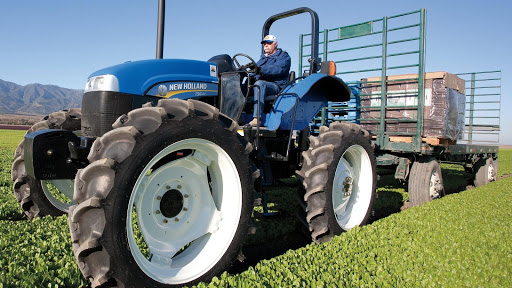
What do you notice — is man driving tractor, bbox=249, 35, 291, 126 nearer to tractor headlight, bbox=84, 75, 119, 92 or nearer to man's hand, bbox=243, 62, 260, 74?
man's hand, bbox=243, 62, 260, 74

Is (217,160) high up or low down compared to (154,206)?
up

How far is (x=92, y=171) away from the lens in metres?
2.16

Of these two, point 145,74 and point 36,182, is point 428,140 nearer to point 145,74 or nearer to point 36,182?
point 145,74

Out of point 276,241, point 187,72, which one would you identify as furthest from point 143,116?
point 276,241

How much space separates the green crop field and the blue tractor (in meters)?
0.34

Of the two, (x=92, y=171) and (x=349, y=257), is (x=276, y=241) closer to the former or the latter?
(x=349, y=257)

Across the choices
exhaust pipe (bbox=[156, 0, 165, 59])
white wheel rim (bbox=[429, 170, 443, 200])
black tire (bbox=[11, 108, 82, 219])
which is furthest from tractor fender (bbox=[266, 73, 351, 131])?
white wheel rim (bbox=[429, 170, 443, 200])

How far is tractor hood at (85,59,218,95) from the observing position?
9.96 feet

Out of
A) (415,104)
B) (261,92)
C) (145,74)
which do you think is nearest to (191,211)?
(145,74)

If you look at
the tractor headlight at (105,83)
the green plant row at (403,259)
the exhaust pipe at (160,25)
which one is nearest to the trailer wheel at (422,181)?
the green plant row at (403,259)

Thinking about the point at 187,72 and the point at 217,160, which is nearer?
the point at 217,160

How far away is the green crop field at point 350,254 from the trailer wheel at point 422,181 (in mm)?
1002

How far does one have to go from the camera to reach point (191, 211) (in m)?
2.84

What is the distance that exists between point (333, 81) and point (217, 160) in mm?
2362
